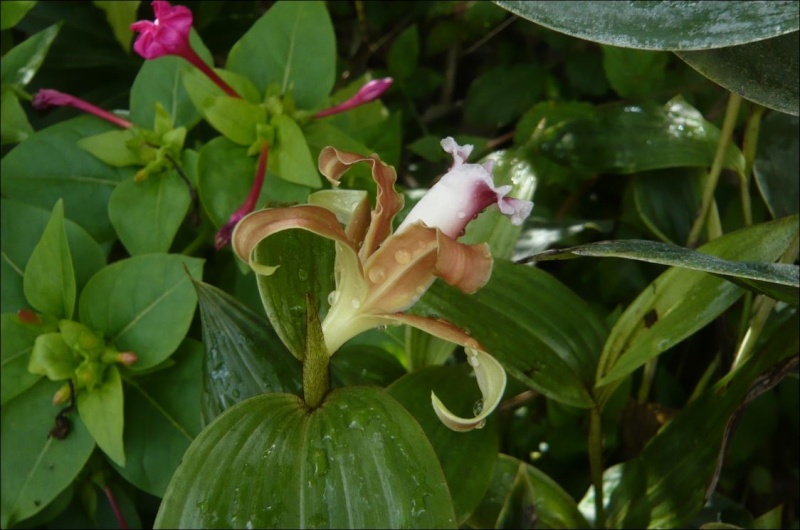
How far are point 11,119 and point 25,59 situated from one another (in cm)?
7

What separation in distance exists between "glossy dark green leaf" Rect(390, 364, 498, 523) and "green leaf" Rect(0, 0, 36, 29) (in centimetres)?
56

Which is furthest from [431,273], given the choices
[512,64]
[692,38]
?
[512,64]

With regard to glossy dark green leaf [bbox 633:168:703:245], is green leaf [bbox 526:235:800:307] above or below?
above

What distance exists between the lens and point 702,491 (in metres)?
0.71

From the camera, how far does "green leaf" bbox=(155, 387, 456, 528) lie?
0.45 m

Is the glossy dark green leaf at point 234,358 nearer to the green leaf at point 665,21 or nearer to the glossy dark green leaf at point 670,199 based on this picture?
the green leaf at point 665,21

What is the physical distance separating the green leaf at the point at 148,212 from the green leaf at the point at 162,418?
10 cm

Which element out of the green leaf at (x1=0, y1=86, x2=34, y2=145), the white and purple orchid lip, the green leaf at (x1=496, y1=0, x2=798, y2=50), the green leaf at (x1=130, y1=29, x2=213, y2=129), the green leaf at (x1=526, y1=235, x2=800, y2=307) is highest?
the green leaf at (x1=496, y1=0, x2=798, y2=50)

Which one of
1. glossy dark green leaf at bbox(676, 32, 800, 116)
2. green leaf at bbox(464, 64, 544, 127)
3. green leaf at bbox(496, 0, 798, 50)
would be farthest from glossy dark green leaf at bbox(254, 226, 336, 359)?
green leaf at bbox(464, 64, 544, 127)

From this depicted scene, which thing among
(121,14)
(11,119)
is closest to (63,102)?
(11,119)

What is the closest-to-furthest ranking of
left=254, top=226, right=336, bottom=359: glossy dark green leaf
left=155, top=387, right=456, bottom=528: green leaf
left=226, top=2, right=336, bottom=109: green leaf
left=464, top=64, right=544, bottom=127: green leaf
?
left=155, top=387, right=456, bottom=528: green leaf → left=254, top=226, right=336, bottom=359: glossy dark green leaf → left=226, top=2, right=336, bottom=109: green leaf → left=464, top=64, right=544, bottom=127: green leaf

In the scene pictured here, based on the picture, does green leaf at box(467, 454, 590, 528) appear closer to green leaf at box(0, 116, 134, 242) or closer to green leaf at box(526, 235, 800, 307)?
green leaf at box(526, 235, 800, 307)

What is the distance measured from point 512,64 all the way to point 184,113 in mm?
587

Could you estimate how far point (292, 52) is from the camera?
0.78 metres
